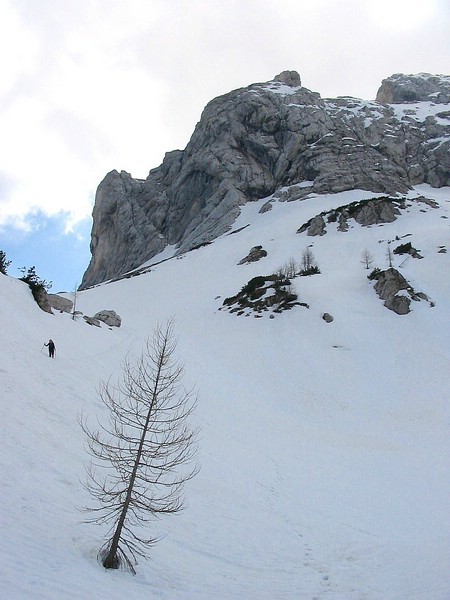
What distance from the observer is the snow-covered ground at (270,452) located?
27.6 ft

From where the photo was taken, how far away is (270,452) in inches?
762

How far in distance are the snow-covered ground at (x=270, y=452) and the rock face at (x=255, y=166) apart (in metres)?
72.6

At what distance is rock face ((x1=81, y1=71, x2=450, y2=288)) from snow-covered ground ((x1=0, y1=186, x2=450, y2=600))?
72.6 meters

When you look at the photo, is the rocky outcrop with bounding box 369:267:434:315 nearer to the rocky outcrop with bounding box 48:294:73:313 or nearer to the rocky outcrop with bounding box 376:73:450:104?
the rocky outcrop with bounding box 48:294:73:313

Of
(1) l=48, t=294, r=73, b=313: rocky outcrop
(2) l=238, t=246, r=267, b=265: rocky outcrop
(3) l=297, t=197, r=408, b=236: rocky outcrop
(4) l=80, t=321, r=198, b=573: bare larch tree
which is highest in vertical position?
(3) l=297, t=197, r=408, b=236: rocky outcrop

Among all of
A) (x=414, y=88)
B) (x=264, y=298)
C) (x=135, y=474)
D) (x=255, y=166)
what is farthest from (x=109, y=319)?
(x=414, y=88)

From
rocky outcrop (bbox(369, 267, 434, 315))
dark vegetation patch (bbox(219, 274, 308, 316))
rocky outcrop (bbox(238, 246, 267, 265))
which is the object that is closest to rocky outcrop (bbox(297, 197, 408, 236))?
rocky outcrop (bbox(238, 246, 267, 265))

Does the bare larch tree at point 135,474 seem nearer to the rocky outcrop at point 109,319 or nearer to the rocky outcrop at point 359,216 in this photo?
the rocky outcrop at point 109,319

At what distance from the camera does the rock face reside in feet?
384

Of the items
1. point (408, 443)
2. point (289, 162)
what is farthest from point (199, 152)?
point (408, 443)

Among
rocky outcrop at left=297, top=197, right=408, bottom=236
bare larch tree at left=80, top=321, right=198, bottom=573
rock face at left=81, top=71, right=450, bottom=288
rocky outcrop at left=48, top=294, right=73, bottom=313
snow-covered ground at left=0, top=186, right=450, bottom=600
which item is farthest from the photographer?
rock face at left=81, top=71, right=450, bottom=288

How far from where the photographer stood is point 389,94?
632ft

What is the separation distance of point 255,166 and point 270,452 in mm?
121353

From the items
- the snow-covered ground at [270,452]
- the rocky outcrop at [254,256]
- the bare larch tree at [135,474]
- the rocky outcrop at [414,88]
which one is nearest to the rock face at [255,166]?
the rocky outcrop at [254,256]
